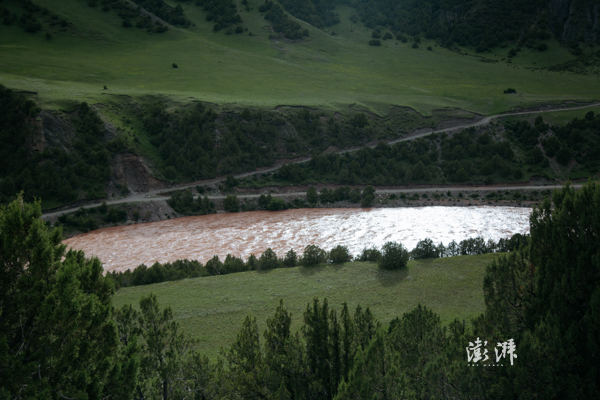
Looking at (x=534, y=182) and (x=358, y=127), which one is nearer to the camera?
(x=534, y=182)

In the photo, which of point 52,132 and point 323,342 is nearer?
point 323,342

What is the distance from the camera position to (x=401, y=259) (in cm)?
2877

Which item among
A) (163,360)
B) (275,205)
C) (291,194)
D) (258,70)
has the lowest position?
(163,360)

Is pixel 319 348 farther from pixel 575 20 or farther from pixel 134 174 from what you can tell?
pixel 575 20

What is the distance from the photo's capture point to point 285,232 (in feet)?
155

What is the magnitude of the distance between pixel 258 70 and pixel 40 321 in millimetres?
102669

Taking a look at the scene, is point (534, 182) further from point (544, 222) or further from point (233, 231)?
point (544, 222)

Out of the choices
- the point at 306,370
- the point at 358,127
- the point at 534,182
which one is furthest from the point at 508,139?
the point at 306,370

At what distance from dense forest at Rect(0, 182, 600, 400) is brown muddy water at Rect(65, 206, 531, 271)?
1094 inches

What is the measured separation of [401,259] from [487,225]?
23521mm

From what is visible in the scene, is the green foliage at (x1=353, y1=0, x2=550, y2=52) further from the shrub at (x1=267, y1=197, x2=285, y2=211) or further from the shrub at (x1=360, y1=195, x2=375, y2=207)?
the shrub at (x1=267, y1=197, x2=285, y2=211)

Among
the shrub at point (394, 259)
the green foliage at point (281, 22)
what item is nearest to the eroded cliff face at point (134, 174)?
the shrub at point (394, 259)

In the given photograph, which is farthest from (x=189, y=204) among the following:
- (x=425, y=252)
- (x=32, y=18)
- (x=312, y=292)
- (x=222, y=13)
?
(x=222, y=13)

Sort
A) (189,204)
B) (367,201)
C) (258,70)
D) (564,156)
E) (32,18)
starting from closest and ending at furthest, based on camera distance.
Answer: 1. (189,204)
2. (367,201)
3. (564,156)
4. (32,18)
5. (258,70)
